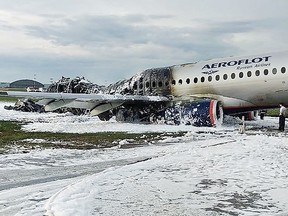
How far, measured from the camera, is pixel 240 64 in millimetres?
21859

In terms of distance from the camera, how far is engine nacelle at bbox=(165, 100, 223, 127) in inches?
808

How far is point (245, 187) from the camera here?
7.23 meters

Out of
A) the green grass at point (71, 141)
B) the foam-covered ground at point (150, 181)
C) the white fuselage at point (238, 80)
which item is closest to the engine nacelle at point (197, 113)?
the white fuselage at point (238, 80)

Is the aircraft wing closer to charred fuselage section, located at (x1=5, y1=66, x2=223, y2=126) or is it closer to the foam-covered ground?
charred fuselage section, located at (x1=5, y1=66, x2=223, y2=126)

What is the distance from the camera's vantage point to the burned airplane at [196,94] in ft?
68.3

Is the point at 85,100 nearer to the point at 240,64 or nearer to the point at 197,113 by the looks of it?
the point at 197,113

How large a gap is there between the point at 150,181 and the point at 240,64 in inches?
601

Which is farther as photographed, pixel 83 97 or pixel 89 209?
pixel 83 97

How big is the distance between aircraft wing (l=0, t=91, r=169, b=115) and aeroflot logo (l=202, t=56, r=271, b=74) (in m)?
2.65

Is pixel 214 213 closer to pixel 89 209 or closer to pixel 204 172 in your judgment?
pixel 89 209

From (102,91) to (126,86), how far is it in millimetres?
3143

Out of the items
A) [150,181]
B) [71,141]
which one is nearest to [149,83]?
[71,141]

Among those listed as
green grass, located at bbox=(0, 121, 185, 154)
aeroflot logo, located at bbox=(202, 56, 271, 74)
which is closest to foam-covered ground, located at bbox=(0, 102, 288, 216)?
green grass, located at bbox=(0, 121, 185, 154)

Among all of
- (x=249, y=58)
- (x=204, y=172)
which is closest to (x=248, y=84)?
(x=249, y=58)
